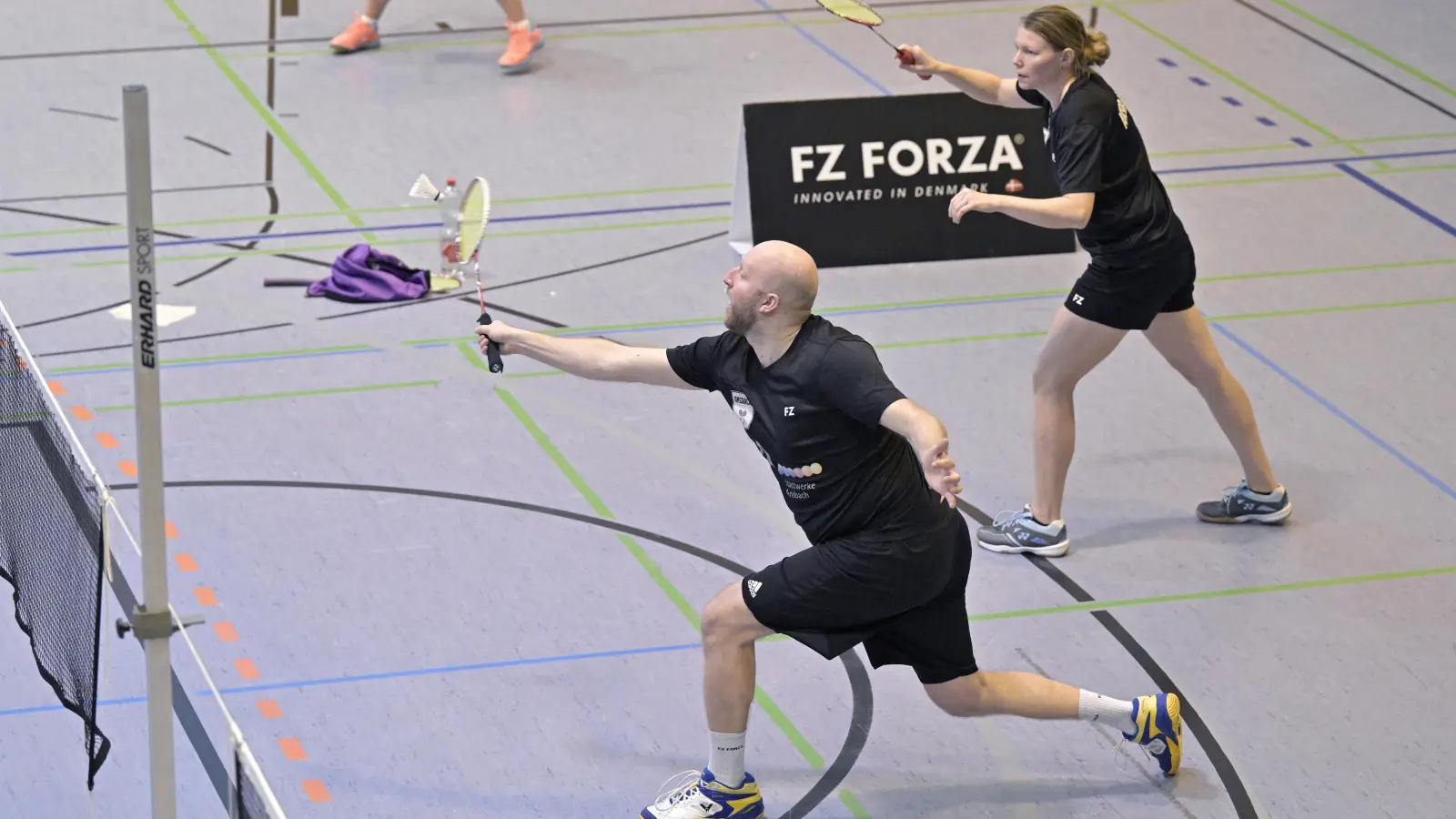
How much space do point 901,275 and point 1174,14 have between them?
5.02 m

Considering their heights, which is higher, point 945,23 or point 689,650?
point 945,23

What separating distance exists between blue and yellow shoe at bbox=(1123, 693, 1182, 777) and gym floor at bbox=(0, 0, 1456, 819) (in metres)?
0.11

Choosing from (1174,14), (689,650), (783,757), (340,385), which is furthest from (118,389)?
(1174,14)

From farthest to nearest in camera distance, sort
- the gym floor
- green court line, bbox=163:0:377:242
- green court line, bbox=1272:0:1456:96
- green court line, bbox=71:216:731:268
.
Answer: green court line, bbox=1272:0:1456:96, green court line, bbox=163:0:377:242, green court line, bbox=71:216:731:268, the gym floor

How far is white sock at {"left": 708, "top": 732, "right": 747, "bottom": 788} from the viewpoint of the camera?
16.7ft

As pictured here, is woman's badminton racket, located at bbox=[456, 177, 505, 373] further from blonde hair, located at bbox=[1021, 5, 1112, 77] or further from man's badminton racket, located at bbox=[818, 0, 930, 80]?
man's badminton racket, located at bbox=[818, 0, 930, 80]

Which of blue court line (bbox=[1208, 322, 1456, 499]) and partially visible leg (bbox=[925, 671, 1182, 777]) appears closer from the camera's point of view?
partially visible leg (bbox=[925, 671, 1182, 777])

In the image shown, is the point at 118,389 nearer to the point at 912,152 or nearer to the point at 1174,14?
the point at 912,152

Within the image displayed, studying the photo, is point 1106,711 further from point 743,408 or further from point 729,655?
point 743,408

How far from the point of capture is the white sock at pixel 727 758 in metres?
5.08

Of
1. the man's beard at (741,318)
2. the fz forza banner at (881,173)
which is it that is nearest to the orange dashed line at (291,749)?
the man's beard at (741,318)

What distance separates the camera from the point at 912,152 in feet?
30.0

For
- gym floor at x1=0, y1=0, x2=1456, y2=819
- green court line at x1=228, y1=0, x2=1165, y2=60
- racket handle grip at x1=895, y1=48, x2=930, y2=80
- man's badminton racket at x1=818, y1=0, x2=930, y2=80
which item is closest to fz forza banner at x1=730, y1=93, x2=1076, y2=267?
gym floor at x1=0, y1=0, x2=1456, y2=819

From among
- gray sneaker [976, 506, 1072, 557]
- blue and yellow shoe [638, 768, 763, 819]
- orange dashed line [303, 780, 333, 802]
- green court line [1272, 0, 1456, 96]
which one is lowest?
orange dashed line [303, 780, 333, 802]
